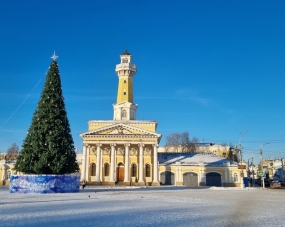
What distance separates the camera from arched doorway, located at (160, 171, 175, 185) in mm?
53281

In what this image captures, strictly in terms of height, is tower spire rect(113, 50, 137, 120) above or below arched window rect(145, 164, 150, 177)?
above

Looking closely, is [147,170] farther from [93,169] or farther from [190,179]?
[93,169]

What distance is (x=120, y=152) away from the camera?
178 ft

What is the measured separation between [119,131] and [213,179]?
63.7 ft

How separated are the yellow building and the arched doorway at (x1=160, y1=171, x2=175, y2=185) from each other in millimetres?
2142

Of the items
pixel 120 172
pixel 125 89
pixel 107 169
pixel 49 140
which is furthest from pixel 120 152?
pixel 49 140

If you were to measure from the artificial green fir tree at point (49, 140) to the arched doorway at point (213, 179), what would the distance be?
103 ft

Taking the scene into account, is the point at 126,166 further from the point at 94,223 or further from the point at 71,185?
the point at 94,223

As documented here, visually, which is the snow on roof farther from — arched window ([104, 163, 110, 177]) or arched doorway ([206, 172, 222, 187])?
arched window ([104, 163, 110, 177])

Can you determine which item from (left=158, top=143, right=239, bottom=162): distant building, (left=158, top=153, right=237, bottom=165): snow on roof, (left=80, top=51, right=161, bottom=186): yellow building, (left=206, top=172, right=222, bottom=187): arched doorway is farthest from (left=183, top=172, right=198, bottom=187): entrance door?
(left=158, top=143, right=239, bottom=162): distant building

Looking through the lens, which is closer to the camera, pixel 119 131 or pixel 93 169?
pixel 119 131

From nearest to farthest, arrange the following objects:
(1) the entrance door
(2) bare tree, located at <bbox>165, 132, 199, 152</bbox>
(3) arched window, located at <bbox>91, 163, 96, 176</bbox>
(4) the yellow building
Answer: (4) the yellow building, (1) the entrance door, (3) arched window, located at <bbox>91, 163, 96, 176</bbox>, (2) bare tree, located at <bbox>165, 132, 199, 152</bbox>

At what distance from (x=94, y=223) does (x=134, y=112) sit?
48.5 meters

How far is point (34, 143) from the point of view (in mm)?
25812
